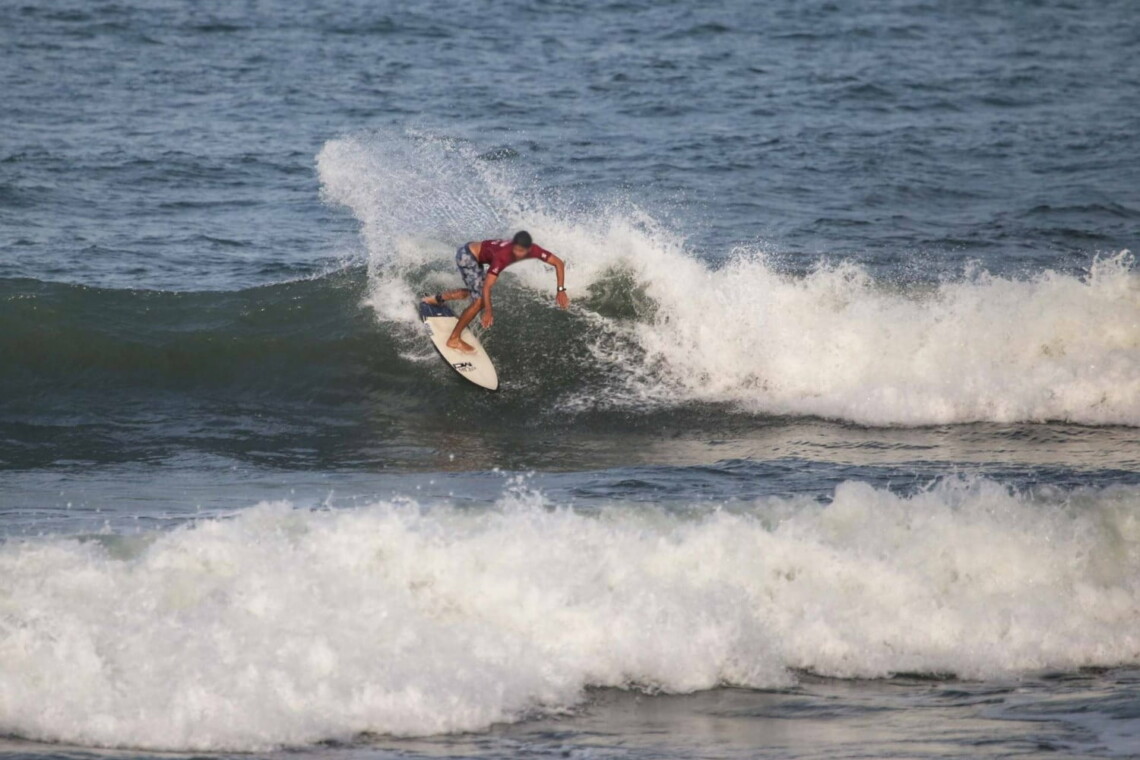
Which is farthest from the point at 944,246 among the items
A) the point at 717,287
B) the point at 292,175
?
the point at 292,175

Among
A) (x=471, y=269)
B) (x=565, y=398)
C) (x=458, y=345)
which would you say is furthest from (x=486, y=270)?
(x=565, y=398)

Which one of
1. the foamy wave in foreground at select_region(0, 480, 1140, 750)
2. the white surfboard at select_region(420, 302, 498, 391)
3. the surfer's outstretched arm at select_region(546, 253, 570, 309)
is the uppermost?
the surfer's outstretched arm at select_region(546, 253, 570, 309)

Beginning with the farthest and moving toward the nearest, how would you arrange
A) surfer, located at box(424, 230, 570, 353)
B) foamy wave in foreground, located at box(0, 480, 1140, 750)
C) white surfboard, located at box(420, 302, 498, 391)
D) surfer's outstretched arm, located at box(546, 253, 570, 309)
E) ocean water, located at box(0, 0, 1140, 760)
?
white surfboard, located at box(420, 302, 498, 391), surfer's outstretched arm, located at box(546, 253, 570, 309), surfer, located at box(424, 230, 570, 353), ocean water, located at box(0, 0, 1140, 760), foamy wave in foreground, located at box(0, 480, 1140, 750)

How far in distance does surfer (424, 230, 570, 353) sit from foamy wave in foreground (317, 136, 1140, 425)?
138 centimetres

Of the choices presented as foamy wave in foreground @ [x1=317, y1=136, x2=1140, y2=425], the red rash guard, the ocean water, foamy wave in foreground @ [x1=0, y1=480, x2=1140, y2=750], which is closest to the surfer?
the red rash guard

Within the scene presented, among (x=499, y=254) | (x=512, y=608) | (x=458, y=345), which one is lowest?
(x=512, y=608)

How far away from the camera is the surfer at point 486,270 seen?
12.3 m

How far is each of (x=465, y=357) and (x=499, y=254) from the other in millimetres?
1468

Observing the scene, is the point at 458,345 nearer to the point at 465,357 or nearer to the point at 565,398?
the point at 465,357

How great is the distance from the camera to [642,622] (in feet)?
26.0

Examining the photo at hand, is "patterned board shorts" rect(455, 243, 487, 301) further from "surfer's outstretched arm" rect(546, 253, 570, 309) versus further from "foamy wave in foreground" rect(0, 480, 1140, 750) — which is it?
"foamy wave in foreground" rect(0, 480, 1140, 750)

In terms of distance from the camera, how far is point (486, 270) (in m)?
13.2

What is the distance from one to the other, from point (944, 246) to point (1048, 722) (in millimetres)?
12591

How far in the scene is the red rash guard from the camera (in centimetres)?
1234
